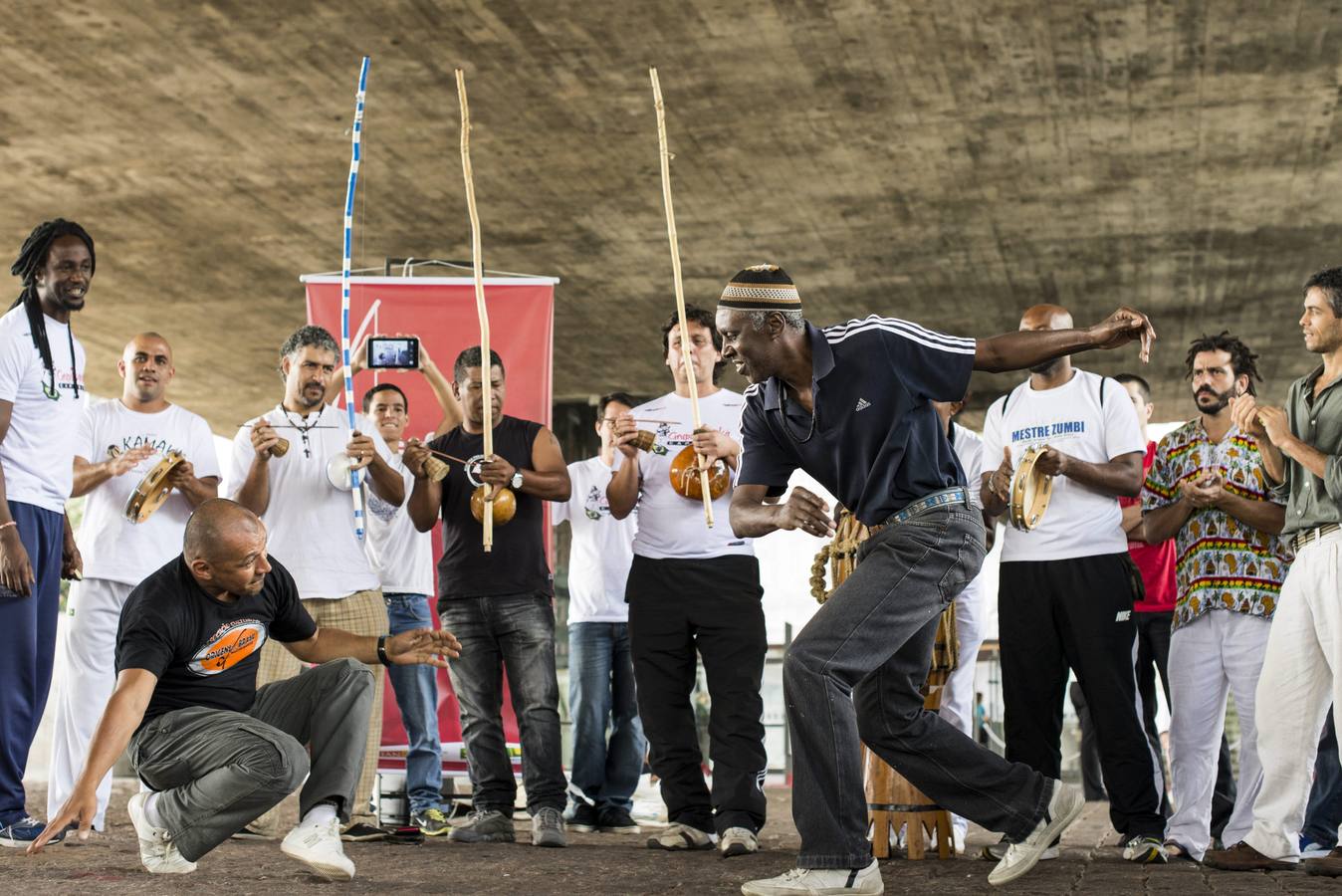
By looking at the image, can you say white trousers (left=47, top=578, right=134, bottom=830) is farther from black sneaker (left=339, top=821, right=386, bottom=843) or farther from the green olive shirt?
the green olive shirt

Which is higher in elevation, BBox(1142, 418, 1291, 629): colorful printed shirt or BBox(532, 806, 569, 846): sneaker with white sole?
BBox(1142, 418, 1291, 629): colorful printed shirt

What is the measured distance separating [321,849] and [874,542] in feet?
5.93

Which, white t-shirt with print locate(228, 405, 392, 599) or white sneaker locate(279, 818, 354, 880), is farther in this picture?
white t-shirt with print locate(228, 405, 392, 599)

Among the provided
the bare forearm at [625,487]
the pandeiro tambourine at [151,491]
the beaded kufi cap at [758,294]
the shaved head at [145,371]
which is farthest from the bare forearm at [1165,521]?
the shaved head at [145,371]

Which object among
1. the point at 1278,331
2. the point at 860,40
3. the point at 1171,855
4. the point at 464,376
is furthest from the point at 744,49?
the point at 1278,331

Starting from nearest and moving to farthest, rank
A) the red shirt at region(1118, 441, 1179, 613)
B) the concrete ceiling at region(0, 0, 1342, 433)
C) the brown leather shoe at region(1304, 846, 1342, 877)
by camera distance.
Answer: the brown leather shoe at region(1304, 846, 1342, 877)
the red shirt at region(1118, 441, 1179, 613)
the concrete ceiling at region(0, 0, 1342, 433)

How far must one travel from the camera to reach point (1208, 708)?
18.0 feet

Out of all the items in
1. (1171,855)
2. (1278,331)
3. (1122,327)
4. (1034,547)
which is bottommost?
(1171,855)

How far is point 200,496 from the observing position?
231 inches

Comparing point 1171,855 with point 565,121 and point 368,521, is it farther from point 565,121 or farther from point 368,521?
point 565,121

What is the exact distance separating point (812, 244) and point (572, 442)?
26.0 ft

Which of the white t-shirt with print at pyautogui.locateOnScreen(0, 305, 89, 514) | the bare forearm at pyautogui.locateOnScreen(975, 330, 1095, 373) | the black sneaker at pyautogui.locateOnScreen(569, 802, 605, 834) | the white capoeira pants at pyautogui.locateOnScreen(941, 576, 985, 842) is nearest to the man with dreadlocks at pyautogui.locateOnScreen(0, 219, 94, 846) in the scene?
the white t-shirt with print at pyautogui.locateOnScreen(0, 305, 89, 514)

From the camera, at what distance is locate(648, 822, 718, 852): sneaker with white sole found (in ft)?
18.0

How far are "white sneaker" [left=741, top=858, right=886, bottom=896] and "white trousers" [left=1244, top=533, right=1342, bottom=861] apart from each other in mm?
1713
